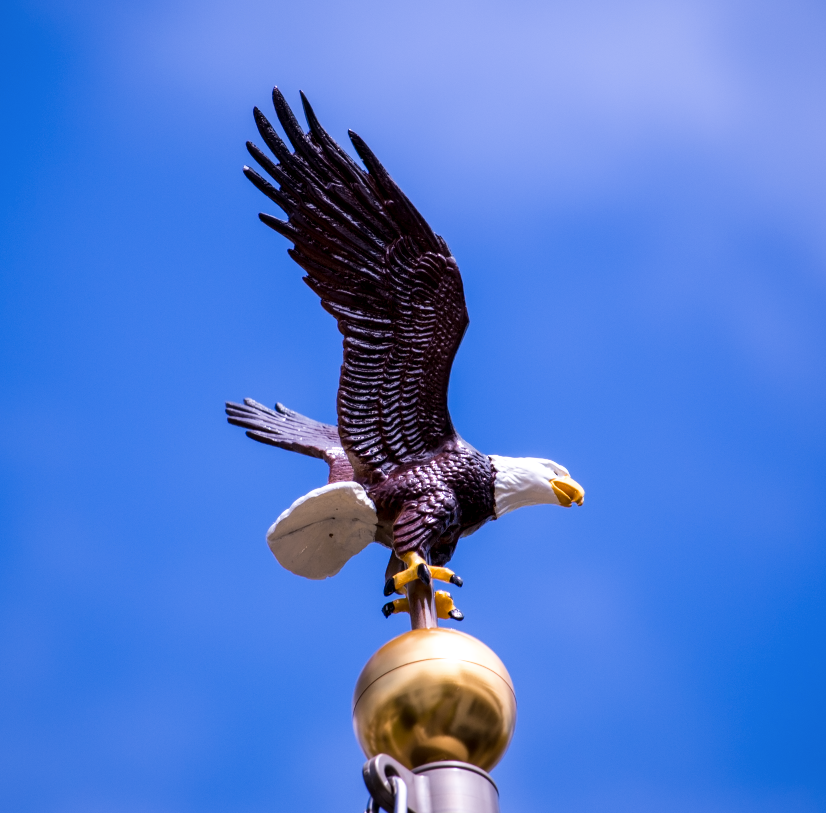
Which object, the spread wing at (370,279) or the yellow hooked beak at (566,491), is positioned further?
the yellow hooked beak at (566,491)

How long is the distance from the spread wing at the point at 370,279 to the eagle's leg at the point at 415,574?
1.69ft

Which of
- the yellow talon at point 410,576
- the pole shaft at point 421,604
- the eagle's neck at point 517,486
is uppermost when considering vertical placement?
the eagle's neck at point 517,486

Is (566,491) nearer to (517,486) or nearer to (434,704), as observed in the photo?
(517,486)

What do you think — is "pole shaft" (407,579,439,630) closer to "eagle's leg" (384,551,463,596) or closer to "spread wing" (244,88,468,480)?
"eagle's leg" (384,551,463,596)

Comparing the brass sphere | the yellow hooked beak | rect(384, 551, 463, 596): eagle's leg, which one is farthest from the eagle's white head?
the brass sphere

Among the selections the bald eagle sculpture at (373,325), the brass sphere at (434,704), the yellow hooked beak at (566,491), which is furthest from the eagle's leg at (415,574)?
the yellow hooked beak at (566,491)

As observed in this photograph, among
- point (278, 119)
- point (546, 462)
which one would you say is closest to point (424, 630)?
point (546, 462)

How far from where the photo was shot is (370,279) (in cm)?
477

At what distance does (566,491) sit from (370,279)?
4.37 feet

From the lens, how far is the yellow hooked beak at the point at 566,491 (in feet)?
16.4

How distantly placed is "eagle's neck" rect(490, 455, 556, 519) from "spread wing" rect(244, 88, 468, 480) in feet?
1.28

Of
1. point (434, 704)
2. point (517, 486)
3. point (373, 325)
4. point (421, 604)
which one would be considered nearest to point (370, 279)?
point (373, 325)

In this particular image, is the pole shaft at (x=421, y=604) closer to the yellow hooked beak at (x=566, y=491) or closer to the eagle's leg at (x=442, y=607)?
the eagle's leg at (x=442, y=607)

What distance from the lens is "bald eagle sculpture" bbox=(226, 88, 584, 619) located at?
187 inches
